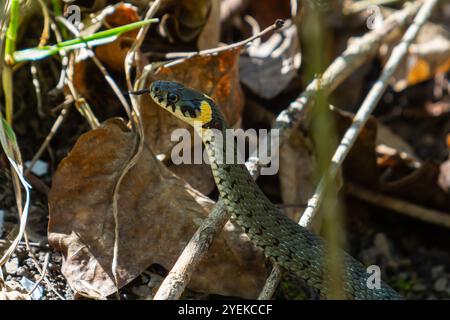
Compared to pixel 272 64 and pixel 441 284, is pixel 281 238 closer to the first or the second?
pixel 441 284

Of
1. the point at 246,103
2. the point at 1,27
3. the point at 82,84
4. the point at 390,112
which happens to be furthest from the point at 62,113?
the point at 390,112

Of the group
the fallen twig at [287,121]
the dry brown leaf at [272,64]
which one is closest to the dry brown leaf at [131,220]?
the fallen twig at [287,121]

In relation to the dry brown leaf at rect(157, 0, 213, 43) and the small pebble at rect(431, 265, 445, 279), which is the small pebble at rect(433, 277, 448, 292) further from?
the dry brown leaf at rect(157, 0, 213, 43)

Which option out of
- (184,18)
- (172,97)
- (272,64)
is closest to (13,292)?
(172,97)

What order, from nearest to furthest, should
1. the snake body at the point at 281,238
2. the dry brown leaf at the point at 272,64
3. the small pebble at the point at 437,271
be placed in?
the snake body at the point at 281,238, the small pebble at the point at 437,271, the dry brown leaf at the point at 272,64

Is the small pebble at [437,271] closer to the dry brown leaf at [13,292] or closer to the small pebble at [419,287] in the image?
→ the small pebble at [419,287]

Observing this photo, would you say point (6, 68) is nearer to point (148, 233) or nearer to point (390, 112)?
point (148, 233)
